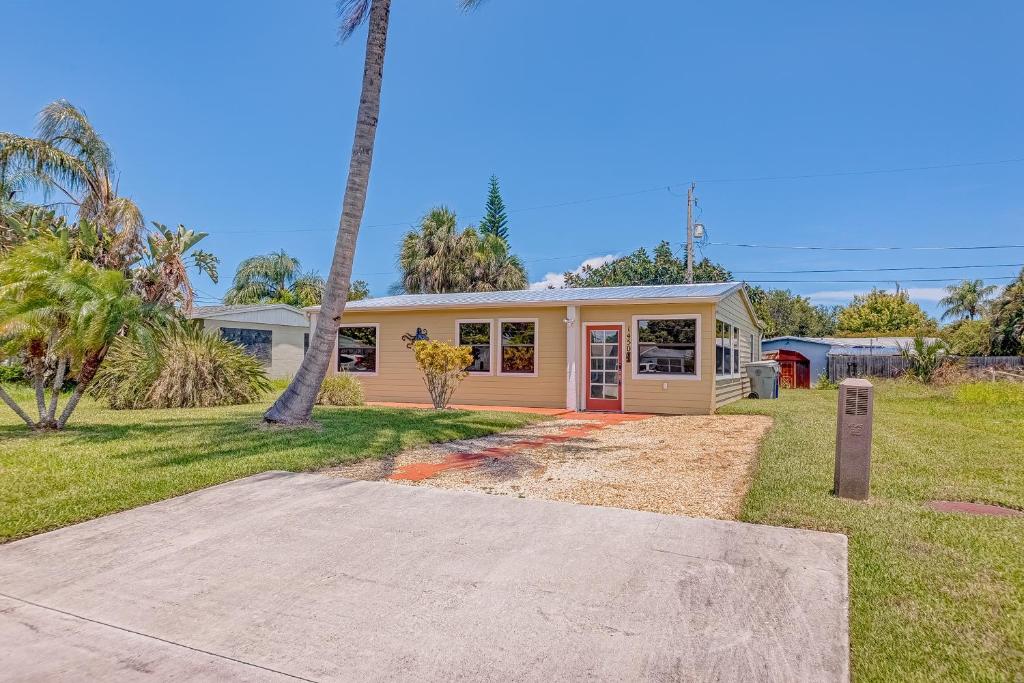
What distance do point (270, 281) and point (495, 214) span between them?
19.6 m

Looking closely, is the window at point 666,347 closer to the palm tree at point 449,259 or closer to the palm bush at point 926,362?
the palm bush at point 926,362

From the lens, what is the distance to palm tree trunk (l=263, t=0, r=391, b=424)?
891 cm

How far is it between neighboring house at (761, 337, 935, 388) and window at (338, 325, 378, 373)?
1613 cm

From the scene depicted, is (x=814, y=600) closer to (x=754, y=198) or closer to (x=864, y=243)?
(x=754, y=198)

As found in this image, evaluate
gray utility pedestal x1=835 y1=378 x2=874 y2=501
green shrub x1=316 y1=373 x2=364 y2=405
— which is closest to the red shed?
green shrub x1=316 y1=373 x2=364 y2=405

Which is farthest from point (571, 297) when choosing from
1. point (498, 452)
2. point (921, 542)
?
point (921, 542)

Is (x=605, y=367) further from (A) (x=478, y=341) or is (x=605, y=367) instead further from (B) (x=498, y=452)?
(B) (x=498, y=452)

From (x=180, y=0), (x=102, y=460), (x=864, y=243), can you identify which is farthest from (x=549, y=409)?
(x=864, y=243)

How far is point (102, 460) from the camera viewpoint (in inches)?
243

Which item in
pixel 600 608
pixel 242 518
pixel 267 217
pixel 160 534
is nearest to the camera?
pixel 600 608

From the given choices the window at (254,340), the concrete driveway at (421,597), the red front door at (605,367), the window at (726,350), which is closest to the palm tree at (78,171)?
the window at (254,340)

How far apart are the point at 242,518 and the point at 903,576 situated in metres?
4.32

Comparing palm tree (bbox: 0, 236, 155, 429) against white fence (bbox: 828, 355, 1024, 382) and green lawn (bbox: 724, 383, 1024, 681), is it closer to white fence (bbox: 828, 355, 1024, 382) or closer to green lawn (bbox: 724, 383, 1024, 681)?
green lawn (bbox: 724, 383, 1024, 681)

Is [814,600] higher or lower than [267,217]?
lower
